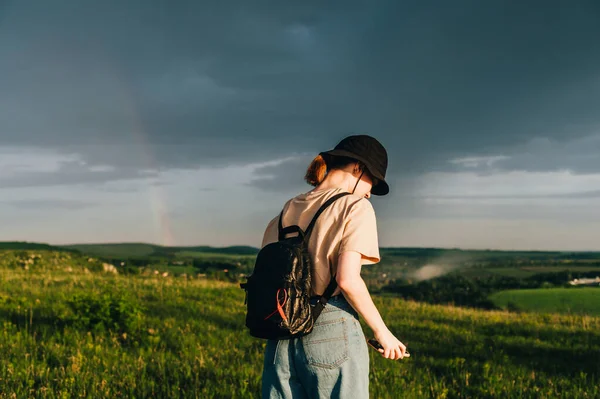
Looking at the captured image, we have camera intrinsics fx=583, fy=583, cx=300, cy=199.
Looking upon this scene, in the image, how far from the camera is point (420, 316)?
50.8 ft

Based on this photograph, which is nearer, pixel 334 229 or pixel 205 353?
pixel 334 229

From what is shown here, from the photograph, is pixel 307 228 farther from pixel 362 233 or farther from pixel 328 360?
pixel 328 360

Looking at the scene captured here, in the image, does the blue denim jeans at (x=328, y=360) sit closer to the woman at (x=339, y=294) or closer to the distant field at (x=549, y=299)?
the woman at (x=339, y=294)

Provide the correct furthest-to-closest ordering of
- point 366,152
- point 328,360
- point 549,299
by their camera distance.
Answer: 1. point 549,299
2. point 366,152
3. point 328,360

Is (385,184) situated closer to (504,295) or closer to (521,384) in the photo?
(521,384)

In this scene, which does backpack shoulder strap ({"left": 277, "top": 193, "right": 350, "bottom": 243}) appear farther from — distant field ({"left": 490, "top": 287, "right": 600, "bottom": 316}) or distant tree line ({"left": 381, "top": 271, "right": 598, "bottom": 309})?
distant tree line ({"left": 381, "top": 271, "right": 598, "bottom": 309})

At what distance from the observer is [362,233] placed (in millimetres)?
3158

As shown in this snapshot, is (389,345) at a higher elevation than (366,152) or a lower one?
lower

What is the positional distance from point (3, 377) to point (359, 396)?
5.61m

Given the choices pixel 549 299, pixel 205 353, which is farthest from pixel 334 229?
pixel 549 299

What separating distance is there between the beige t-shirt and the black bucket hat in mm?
217

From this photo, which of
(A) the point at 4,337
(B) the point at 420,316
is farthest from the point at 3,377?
(B) the point at 420,316

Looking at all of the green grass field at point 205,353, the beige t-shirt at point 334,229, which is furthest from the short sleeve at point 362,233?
the green grass field at point 205,353

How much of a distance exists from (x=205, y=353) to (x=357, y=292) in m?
5.94
